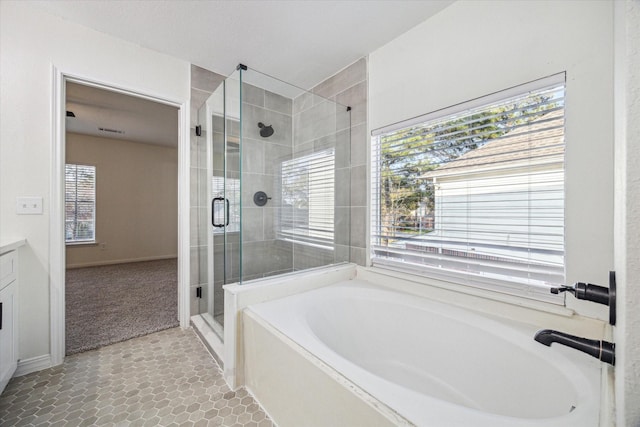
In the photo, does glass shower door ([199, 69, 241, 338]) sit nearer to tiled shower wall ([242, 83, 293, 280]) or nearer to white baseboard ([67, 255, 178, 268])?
tiled shower wall ([242, 83, 293, 280])

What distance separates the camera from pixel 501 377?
1.17 meters

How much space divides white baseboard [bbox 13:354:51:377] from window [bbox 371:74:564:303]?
7.93ft

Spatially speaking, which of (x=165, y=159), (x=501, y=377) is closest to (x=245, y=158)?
(x=501, y=377)

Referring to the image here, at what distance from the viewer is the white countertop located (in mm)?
1408

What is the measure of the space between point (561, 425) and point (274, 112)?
2393 mm

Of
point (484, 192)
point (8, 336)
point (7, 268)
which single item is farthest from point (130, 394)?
point (484, 192)

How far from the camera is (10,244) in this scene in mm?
1480

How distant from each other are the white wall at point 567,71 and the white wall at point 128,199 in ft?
18.4

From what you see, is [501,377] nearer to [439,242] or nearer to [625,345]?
[439,242]

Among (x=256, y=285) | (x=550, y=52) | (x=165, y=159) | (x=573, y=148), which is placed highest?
(x=165, y=159)

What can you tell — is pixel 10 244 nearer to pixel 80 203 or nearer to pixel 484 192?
pixel 484 192

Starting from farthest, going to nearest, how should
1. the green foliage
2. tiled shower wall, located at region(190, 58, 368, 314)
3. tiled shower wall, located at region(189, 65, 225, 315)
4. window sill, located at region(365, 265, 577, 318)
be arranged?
tiled shower wall, located at region(189, 65, 225, 315)
tiled shower wall, located at region(190, 58, 368, 314)
the green foliage
window sill, located at region(365, 265, 577, 318)

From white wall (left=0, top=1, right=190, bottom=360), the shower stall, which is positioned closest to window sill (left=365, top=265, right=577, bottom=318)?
the shower stall

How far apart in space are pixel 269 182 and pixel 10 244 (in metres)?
1.59
